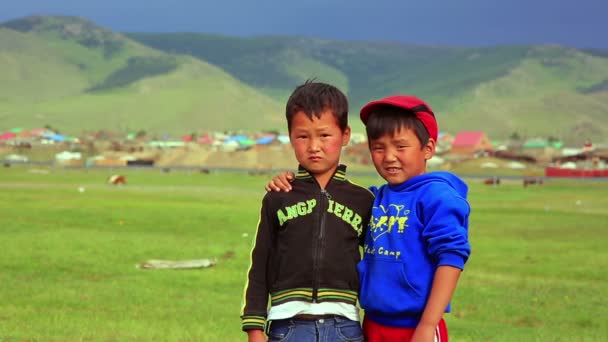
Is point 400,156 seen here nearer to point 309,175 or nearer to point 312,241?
point 309,175

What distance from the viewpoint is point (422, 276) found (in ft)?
18.0

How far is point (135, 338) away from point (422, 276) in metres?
6.78

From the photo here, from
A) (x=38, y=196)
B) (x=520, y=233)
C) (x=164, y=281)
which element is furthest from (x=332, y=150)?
(x=38, y=196)

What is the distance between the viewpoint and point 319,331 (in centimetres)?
579

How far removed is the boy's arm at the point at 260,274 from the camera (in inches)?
234

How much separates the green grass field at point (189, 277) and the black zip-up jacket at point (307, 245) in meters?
5.82

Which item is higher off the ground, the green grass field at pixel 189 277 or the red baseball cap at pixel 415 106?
the red baseball cap at pixel 415 106

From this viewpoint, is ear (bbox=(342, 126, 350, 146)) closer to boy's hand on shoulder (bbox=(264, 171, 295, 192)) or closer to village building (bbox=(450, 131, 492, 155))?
boy's hand on shoulder (bbox=(264, 171, 295, 192))

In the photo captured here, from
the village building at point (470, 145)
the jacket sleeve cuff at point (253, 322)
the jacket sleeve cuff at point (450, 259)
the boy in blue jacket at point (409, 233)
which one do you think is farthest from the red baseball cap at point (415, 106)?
the village building at point (470, 145)

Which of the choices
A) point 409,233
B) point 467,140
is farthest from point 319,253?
point 467,140

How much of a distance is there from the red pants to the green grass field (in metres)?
6.17

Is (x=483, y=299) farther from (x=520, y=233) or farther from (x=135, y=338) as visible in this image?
(x=520, y=233)

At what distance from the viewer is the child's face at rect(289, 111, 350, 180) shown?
5.93 m

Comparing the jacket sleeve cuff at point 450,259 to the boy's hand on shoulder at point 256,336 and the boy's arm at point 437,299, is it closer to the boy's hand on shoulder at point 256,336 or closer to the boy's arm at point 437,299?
the boy's arm at point 437,299
